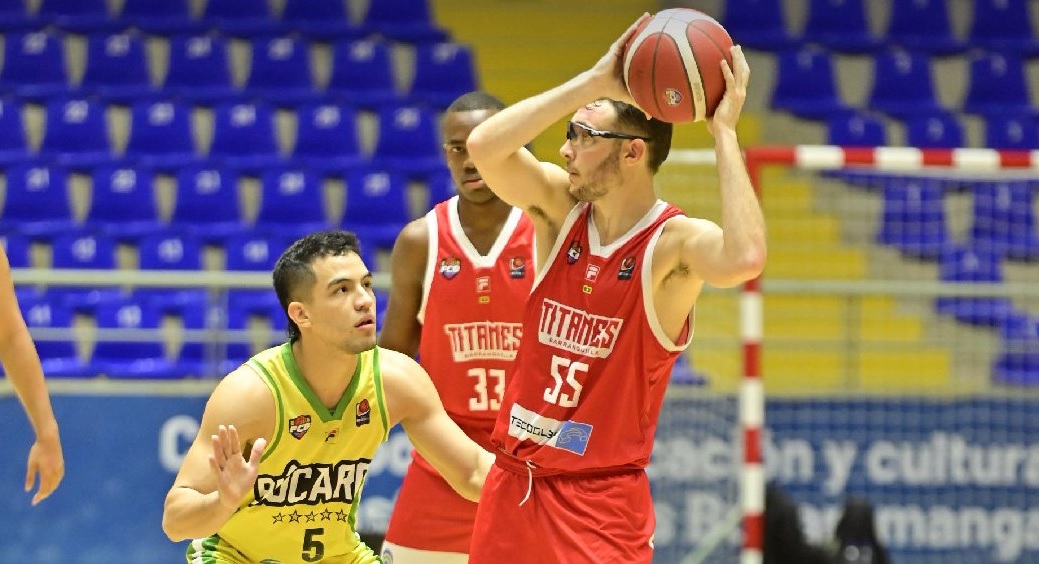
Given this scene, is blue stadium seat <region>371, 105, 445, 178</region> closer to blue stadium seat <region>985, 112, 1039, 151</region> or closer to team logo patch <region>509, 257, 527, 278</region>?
blue stadium seat <region>985, 112, 1039, 151</region>

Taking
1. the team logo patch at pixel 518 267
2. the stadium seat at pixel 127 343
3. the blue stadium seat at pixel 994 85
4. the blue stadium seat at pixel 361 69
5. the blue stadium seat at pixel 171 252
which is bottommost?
the stadium seat at pixel 127 343

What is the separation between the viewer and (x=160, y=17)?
12.2 metres

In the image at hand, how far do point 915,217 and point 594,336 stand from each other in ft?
13.2

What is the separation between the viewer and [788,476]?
7297 millimetres

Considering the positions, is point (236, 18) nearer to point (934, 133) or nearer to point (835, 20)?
point (835, 20)

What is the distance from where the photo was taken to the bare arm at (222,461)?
362 centimetres

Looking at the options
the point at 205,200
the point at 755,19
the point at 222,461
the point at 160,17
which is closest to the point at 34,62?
the point at 160,17

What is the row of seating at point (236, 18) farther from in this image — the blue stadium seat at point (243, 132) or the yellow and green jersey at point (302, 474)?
the yellow and green jersey at point (302, 474)

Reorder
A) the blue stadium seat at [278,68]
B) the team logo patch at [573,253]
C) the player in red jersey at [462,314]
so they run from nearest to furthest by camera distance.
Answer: the team logo patch at [573,253]
the player in red jersey at [462,314]
the blue stadium seat at [278,68]

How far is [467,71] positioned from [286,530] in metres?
8.16

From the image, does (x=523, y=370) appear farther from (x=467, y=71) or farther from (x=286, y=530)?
(x=467, y=71)

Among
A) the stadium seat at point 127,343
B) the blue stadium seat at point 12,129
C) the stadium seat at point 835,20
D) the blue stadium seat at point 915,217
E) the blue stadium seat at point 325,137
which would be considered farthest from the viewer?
the stadium seat at point 835,20

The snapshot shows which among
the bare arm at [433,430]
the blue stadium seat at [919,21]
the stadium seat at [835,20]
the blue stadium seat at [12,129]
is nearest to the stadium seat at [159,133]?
the blue stadium seat at [12,129]

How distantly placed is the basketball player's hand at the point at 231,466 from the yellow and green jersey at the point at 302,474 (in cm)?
51
